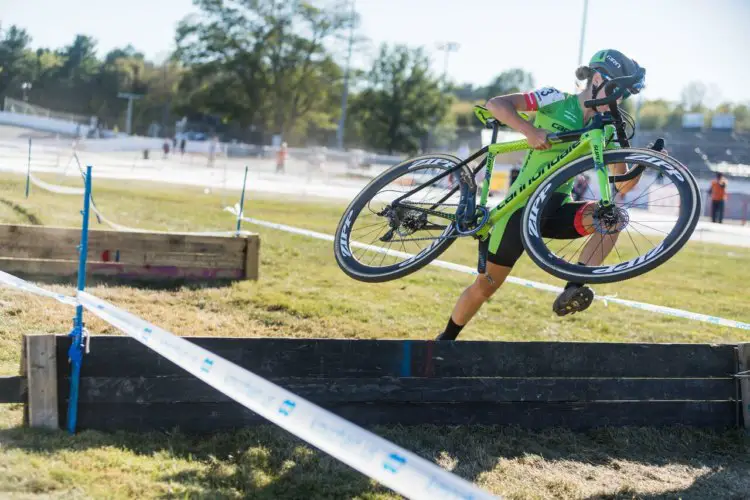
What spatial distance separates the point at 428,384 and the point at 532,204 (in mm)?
1407

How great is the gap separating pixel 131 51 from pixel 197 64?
1601 cm

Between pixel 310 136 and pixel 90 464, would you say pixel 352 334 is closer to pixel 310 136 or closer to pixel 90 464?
pixel 90 464

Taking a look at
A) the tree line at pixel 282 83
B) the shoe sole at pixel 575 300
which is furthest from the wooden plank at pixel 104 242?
the tree line at pixel 282 83

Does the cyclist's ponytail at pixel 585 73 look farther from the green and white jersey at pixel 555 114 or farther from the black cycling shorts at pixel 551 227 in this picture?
the black cycling shorts at pixel 551 227

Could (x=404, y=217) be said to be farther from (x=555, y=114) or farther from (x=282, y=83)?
(x=282, y=83)

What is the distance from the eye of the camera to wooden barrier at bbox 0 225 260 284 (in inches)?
349

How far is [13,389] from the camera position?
4645 mm

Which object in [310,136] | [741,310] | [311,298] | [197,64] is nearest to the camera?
[311,298]

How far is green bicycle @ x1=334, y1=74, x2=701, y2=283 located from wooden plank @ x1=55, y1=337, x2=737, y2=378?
2.07 ft

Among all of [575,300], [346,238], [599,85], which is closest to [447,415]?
[575,300]

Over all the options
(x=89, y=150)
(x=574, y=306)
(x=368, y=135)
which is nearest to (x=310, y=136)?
(x=368, y=135)

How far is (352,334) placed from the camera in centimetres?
784

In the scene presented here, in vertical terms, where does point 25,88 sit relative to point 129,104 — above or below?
below

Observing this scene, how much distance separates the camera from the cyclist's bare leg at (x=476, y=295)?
5.59m
